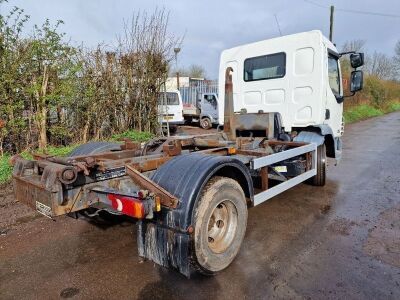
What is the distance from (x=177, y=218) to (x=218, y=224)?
0.72 metres

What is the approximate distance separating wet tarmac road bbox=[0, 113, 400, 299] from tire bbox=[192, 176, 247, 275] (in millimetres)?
171

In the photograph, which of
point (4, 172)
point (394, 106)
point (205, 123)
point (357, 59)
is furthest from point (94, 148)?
point (394, 106)

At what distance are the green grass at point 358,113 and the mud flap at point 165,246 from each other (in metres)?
21.7

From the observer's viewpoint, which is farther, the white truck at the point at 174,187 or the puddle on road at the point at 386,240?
the puddle on road at the point at 386,240

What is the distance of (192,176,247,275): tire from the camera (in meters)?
2.81

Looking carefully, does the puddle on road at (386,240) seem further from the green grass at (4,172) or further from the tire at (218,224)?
the green grass at (4,172)

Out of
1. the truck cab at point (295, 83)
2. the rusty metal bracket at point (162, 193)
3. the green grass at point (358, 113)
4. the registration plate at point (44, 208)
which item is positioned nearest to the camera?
the rusty metal bracket at point (162, 193)

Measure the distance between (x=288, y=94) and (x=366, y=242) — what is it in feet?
10.6

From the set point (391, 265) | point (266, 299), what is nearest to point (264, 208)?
point (391, 265)

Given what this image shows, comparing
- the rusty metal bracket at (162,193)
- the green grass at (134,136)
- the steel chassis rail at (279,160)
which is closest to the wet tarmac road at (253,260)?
the steel chassis rail at (279,160)

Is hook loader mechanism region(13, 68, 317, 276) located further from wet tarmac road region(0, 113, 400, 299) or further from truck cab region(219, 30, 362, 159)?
truck cab region(219, 30, 362, 159)

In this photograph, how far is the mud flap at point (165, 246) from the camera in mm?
2678

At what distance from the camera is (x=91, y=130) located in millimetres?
8906

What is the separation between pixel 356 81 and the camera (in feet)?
20.9
